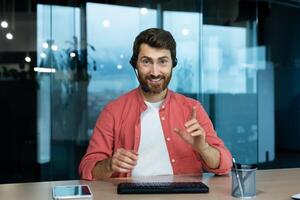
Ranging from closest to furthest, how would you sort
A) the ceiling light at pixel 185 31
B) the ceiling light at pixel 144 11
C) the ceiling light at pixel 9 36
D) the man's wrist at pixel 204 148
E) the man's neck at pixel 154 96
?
the man's wrist at pixel 204 148 → the man's neck at pixel 154 96 → the ceiling light at pixel 9 36 → the ceiling light at pixel 144 11 → the ceiling light at pixel 185 31

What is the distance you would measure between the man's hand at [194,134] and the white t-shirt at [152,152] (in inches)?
8.0

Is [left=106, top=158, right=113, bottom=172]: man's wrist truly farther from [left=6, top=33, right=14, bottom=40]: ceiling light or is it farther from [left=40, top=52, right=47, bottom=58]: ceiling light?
[left=6, top=33, right=14, bottom=40]: ceiling light

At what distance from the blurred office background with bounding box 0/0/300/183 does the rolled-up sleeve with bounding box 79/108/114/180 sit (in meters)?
2.60

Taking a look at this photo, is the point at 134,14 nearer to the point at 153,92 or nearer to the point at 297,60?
the point at 297,60

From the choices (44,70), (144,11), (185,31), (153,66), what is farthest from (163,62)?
(185,31)

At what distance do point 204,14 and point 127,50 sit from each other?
105 centimetres

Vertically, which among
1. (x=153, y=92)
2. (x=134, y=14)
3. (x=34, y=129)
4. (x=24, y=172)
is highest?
(x=134, y=14)

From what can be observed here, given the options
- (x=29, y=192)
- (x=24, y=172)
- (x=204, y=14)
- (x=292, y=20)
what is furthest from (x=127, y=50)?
(x=29, y=192)

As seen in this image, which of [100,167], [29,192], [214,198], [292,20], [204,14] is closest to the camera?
[214,198]

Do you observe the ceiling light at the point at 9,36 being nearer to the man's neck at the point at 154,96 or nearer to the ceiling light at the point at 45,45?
the ceiling light at the point at 45,45

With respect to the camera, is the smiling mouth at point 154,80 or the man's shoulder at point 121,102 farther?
the man's shoulder at point 121,102

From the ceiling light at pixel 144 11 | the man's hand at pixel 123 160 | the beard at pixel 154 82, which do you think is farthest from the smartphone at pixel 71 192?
the ceiling light at pixel 144 11

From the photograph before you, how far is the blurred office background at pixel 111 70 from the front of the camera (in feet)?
14.8

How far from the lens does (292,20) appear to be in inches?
227
